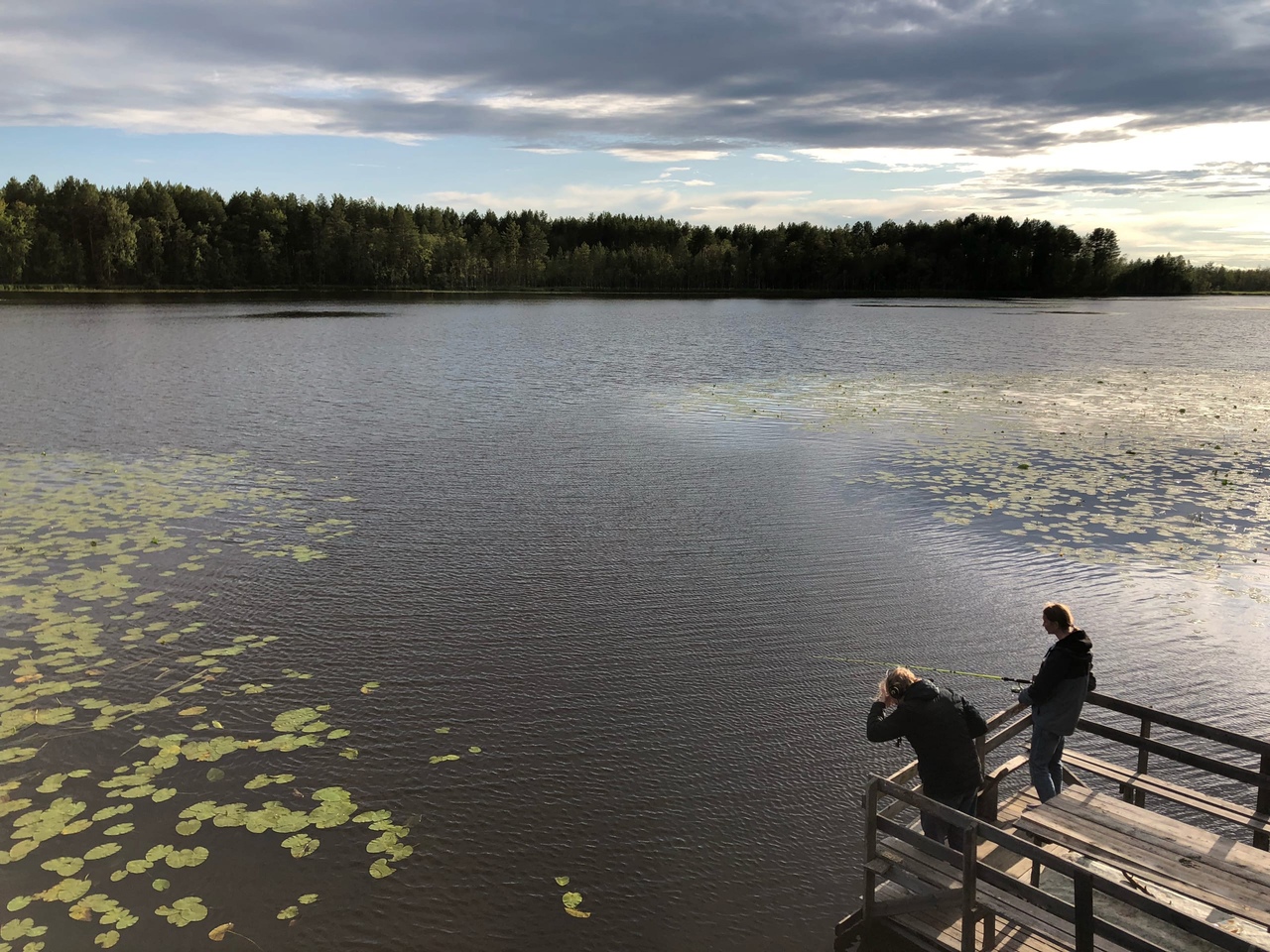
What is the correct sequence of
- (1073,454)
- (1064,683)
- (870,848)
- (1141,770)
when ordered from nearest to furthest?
(870,848)
(1064,683)
(1141,770)
(1073,454)

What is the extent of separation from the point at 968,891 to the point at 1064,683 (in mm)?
2563

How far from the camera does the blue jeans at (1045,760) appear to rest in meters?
9.21

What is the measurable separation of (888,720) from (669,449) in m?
21.5

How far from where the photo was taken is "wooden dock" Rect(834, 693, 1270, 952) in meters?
7.20

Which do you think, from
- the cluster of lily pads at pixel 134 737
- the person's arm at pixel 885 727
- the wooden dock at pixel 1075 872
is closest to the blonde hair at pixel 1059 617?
the wooden dock at pixel 1075 872

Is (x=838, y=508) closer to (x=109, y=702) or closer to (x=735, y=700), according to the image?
(x=735, y=700)

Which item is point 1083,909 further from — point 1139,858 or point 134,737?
point 134,737

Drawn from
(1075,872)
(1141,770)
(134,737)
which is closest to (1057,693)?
(1141,770)

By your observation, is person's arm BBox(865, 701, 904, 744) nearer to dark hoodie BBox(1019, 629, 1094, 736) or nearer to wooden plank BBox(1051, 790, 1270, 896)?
dark hoodie BBox(1019, 629, 1094, 736)

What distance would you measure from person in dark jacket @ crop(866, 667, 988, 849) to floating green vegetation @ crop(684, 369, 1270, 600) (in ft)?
39.9

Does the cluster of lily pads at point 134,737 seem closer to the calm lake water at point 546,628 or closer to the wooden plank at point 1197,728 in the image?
the calm lake water at point 546,628

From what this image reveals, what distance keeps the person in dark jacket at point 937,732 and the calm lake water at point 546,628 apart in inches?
64.3

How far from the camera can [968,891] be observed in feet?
25.2

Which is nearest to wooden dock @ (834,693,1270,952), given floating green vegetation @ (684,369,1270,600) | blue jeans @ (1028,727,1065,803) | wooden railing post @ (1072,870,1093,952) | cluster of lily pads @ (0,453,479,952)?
wooden railing post @ (1072,870,1093,952)
